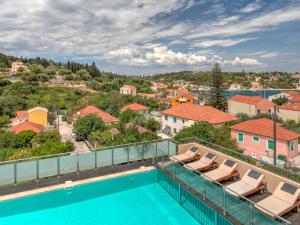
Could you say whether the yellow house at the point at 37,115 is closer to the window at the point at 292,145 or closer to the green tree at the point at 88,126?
the green tree at the point at 88,126

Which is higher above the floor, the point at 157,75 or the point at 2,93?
the point at 157,75

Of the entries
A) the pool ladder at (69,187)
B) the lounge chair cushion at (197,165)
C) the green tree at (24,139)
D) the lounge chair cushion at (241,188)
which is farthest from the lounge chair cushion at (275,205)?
the green tree at (24,139)

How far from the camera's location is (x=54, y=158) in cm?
1197

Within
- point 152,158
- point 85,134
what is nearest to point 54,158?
point 152,158

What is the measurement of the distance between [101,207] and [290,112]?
37.4 metres

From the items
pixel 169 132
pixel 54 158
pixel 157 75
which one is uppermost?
pixel 157 75

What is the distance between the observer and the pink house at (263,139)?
21.8 m

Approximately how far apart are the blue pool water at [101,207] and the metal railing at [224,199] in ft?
3.21

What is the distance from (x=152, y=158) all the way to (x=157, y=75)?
174606mm

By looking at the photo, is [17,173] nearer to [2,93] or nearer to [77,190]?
[77,190]

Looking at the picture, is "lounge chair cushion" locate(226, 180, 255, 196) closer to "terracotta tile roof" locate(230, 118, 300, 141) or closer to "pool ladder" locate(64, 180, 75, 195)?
"pool ladder" locate(64, 180, 75, 195)

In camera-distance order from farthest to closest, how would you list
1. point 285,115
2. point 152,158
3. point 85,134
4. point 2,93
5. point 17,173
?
1. point 2,93
2. point 285,115
3. point 85,134
4. point 152,158
5. point 17,173

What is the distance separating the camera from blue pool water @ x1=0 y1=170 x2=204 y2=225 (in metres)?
9.30

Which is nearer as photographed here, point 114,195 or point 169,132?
point 114,195
